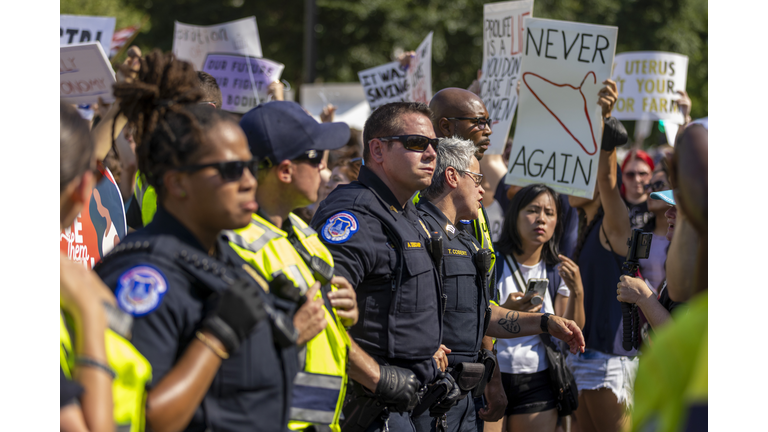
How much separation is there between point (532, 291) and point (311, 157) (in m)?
2.49

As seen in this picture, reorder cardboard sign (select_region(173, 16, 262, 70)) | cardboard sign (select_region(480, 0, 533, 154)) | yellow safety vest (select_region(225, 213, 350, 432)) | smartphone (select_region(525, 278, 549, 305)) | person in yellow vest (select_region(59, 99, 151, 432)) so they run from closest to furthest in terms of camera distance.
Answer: person in yellow vest (select_region(59, 99, 151, 432)) < yellow safety vest (select_region(225, 213, 350, 432)) < smartphone (select_region(525, 278, 549, 305)) < cardboard sign (select_region(480, 0, 533, 154)) < cardboard sign (select_region(173, 16, 262, 70))

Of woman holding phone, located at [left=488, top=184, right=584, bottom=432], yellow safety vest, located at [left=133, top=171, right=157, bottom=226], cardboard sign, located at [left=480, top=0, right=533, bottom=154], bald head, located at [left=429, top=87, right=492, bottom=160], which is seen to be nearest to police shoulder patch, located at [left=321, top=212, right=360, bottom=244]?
yellow safety vest, located at [left=133, top=171, right=157, bottom=226]

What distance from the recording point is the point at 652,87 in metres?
9.04

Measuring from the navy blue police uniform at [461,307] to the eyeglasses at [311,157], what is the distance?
53.4 inches

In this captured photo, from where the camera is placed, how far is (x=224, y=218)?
207 centimetres

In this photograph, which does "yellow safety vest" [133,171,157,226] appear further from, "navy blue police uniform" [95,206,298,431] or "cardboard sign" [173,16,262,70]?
"cardboard sign" [173,16,262,70]

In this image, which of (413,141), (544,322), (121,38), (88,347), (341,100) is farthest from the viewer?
(341,100)

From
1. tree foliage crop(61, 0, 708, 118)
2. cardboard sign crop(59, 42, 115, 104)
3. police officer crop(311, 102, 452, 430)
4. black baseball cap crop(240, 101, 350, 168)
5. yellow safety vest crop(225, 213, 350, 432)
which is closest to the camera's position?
yellow safety vest crop(225, 213, 350, 432)

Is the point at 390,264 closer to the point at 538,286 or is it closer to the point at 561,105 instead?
the point at 538,286

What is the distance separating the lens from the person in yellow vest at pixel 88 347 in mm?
1651

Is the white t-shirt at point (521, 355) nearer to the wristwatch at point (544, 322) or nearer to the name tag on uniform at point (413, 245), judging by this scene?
the wristwatch at point (544, 322)

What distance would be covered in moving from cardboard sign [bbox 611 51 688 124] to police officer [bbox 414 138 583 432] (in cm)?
526

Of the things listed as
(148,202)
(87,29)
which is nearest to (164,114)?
(148,202)

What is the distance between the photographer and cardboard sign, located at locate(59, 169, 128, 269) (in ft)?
11.3
